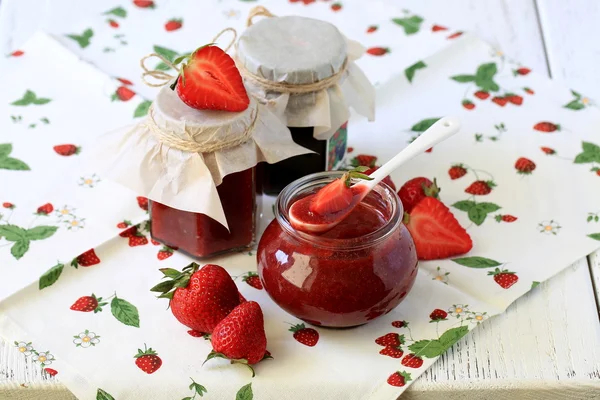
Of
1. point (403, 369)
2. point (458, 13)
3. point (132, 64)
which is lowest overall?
point (458, 13)

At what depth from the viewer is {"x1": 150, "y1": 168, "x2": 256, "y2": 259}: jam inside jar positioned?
1185 millimetres

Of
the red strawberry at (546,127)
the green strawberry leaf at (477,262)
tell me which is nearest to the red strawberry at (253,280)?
the green strawberry leaf at (477,262)

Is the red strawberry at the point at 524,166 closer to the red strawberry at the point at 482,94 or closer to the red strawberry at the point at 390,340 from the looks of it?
the red strawberry at the point at 482,94

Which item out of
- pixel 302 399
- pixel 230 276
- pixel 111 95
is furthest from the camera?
pixel 111 95

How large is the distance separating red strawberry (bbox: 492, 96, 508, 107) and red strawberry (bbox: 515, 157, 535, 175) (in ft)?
0.54

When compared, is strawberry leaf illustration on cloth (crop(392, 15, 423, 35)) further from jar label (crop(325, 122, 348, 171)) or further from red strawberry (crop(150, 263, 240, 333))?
red strawberry (crop(150, 263, 240, 333))

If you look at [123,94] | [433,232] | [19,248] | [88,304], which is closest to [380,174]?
[433,232]

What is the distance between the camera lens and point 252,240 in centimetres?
126

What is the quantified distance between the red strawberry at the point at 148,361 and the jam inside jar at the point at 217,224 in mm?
178

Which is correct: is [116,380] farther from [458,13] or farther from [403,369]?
[458,13]

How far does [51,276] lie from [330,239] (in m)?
0.40

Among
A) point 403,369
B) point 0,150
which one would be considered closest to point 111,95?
point 0,150

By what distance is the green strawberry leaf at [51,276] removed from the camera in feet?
Result: 3.90

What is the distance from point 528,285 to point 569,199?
0.23 meters
